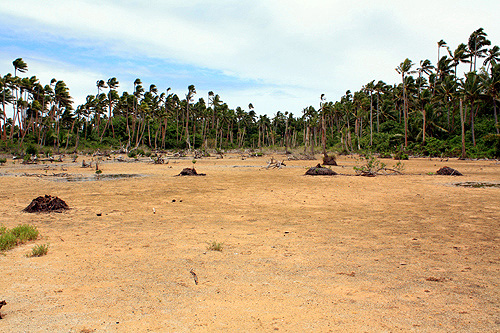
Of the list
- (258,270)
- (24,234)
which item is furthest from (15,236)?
(258,270)

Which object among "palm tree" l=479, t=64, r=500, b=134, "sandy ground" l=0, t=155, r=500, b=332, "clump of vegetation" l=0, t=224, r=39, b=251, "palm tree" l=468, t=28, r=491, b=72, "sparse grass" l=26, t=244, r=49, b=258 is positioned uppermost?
"palm tree" l=468, t=28, r=491, b=72

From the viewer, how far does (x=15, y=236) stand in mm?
6312

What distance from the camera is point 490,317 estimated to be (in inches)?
141

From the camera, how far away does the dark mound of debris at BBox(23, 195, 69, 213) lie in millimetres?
9344

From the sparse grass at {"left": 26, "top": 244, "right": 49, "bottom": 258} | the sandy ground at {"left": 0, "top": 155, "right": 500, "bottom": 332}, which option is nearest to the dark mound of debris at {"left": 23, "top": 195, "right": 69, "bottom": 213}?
the sandy ground at {"left": 0, "top": 155, "right": 500, "bottom": 332}

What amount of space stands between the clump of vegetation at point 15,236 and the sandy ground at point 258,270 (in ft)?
0.54

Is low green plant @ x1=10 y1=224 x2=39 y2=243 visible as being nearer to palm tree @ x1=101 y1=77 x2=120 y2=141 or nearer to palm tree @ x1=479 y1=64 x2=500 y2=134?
palm tree @ x1=479 y1=64 x2=500 y2=134

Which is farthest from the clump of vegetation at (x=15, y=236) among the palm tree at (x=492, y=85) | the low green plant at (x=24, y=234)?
the palm tree at (x=492, y=85)

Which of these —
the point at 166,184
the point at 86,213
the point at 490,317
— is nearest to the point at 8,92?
the point at 166,184

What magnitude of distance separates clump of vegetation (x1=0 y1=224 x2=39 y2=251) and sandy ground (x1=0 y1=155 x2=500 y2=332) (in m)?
0.16

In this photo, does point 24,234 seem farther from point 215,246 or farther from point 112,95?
point 112,95

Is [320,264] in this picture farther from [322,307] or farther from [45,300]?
[45,300]

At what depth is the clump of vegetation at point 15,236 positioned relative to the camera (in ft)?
19.6

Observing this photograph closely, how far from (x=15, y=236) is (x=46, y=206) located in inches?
135
